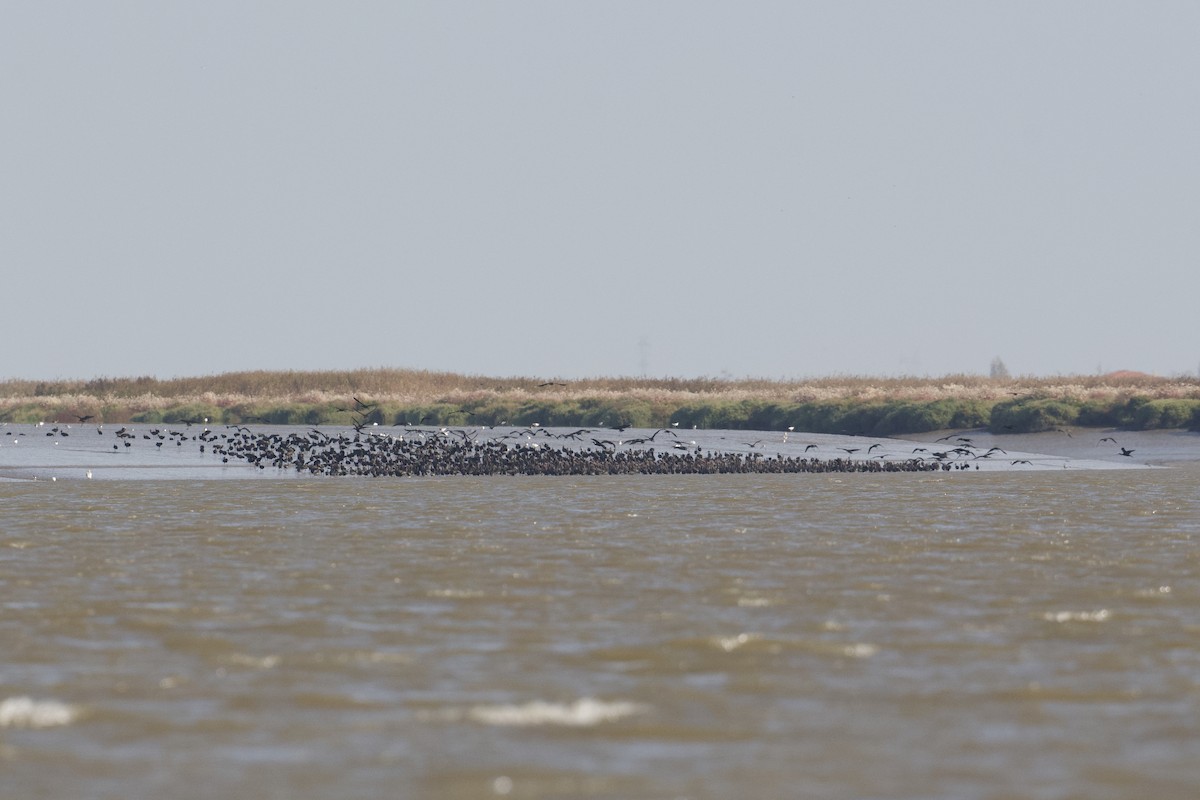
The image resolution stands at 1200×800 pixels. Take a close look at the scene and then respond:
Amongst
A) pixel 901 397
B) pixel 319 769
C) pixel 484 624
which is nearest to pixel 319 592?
pixel 484 624

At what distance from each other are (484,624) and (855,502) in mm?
16490

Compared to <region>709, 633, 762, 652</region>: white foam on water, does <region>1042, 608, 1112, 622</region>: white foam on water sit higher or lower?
lower

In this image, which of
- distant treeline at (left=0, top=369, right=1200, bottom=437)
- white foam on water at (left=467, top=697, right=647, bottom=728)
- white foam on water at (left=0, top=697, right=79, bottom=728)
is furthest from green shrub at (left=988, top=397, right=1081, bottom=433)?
white foam on water at (left=0, top=697, right=79, bottom=728)

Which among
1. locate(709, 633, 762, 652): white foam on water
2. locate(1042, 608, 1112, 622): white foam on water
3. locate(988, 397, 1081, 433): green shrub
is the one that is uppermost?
locate(988, 397, 1081, 433): green shrub

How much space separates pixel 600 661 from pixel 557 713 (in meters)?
1.84

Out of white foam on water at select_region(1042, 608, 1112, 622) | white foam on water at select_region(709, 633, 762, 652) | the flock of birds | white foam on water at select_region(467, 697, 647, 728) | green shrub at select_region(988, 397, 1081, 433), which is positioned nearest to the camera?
white foam on water at select_region(467, 697, 647, 728)

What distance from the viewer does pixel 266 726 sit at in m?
9.19

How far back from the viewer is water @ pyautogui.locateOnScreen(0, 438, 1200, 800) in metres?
8.15

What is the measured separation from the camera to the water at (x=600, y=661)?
8148 millimetres

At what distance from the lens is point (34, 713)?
31.4 ft

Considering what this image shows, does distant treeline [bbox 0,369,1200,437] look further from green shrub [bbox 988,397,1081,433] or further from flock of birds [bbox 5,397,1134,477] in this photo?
flock of birds [bbox 5,397,1134,477]

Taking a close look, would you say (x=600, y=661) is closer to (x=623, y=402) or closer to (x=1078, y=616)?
(x=1078, y=616)

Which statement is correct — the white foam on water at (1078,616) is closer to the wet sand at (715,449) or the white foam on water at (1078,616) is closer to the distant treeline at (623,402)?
the wet sand at (715,449)

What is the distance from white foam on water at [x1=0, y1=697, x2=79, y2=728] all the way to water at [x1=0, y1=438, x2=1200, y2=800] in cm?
3
